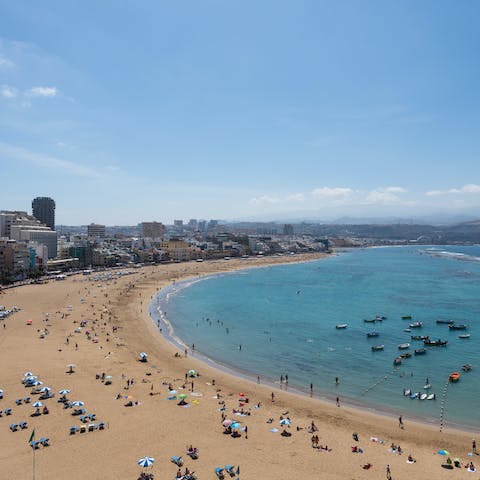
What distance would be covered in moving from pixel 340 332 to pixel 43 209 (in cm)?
17013

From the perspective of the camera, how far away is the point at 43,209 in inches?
7510

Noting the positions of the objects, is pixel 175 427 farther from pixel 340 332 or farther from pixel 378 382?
pixel 340 332

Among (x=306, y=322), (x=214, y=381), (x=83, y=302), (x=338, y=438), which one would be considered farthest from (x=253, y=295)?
(x=338, y=438)

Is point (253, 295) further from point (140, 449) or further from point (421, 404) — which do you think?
point (140, 449)

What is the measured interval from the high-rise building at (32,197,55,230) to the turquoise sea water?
11692cm

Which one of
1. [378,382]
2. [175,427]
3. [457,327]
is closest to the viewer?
[175,427]

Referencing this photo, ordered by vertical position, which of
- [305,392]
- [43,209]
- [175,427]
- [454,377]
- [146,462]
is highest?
[43,209]

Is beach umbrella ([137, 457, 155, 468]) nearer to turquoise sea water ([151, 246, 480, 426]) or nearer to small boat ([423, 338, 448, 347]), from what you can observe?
turquoise sea water ([151, 246, 480, 426])

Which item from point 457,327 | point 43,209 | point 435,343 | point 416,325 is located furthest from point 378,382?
point 43,209

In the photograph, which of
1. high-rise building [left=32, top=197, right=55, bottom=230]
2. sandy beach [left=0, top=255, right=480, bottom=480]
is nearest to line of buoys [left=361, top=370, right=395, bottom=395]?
sandy beach [left=0, top=255, right=480, bottom=480]

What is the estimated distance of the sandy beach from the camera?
21.7 meters

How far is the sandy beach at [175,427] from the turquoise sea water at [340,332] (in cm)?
399

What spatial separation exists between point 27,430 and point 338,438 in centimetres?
1769

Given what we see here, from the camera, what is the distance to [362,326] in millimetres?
56531
